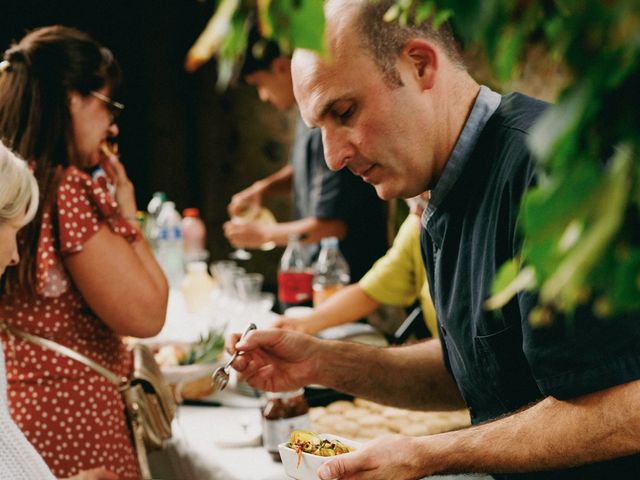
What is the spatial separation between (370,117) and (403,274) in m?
1.32

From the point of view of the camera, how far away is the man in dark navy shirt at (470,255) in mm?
1117

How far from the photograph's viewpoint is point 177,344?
2.48 metres

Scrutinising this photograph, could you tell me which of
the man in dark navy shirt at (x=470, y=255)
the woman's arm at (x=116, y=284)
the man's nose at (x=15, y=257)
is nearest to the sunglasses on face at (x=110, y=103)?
the woman's arm at (x=116, y=284)

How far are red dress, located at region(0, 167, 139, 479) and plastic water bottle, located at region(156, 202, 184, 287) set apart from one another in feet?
5.88

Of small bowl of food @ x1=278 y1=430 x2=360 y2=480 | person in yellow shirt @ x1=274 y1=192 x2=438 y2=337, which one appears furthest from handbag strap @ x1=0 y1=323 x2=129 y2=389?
person in yellow shirt @ x1=274 y1=192 x2=438 y2=337

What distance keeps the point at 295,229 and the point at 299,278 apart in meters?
0.52

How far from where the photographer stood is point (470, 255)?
1.38m

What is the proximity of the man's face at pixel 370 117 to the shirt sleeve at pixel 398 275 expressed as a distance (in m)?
1.11

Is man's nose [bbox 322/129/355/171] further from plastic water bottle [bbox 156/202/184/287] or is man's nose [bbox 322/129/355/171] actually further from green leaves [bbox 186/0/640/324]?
plastic water bottle [bbox 156/202/184/287]

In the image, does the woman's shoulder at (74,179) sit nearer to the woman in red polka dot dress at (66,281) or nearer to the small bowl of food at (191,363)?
the woman in red polka dot dress at (66,281)

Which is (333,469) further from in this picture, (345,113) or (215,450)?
(215,450)

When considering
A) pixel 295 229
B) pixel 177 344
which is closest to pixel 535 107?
pixel 177 344

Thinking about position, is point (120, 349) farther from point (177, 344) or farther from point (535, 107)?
point (535, 107)

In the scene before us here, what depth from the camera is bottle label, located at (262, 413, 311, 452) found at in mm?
1796
